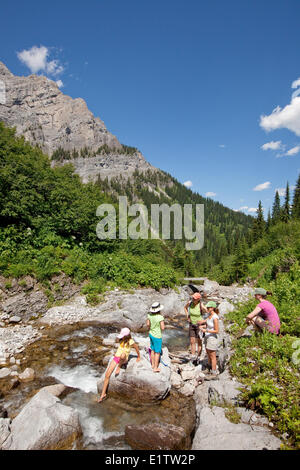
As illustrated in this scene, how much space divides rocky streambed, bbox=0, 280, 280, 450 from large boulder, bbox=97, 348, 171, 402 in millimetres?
25

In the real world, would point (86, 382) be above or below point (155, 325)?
below

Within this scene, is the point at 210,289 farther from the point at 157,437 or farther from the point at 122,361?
the point at 157,437

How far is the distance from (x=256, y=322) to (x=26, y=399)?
311 inches

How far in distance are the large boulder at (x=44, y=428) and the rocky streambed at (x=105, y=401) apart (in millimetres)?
17

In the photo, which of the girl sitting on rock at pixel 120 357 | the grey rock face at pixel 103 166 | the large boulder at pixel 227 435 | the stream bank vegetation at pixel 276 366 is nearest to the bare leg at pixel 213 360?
the stream bank vegetation at pixel 276 366

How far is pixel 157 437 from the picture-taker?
16.4 feet

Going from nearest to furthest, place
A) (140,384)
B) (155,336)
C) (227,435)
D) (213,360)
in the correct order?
(227,435) < (140,384) < (155,336) < (213,360)

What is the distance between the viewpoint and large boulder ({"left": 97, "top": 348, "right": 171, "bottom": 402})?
645cm

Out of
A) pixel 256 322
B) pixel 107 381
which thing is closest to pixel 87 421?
pixel 107 381

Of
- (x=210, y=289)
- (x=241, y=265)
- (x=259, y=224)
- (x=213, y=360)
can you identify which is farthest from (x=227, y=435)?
(x=259, y=224)

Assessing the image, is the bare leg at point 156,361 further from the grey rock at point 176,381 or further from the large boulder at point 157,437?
the large boulder at point 157,437

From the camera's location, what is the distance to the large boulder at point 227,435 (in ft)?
12.7

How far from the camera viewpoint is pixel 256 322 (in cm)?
768

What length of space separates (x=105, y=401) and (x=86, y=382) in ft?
4.61
